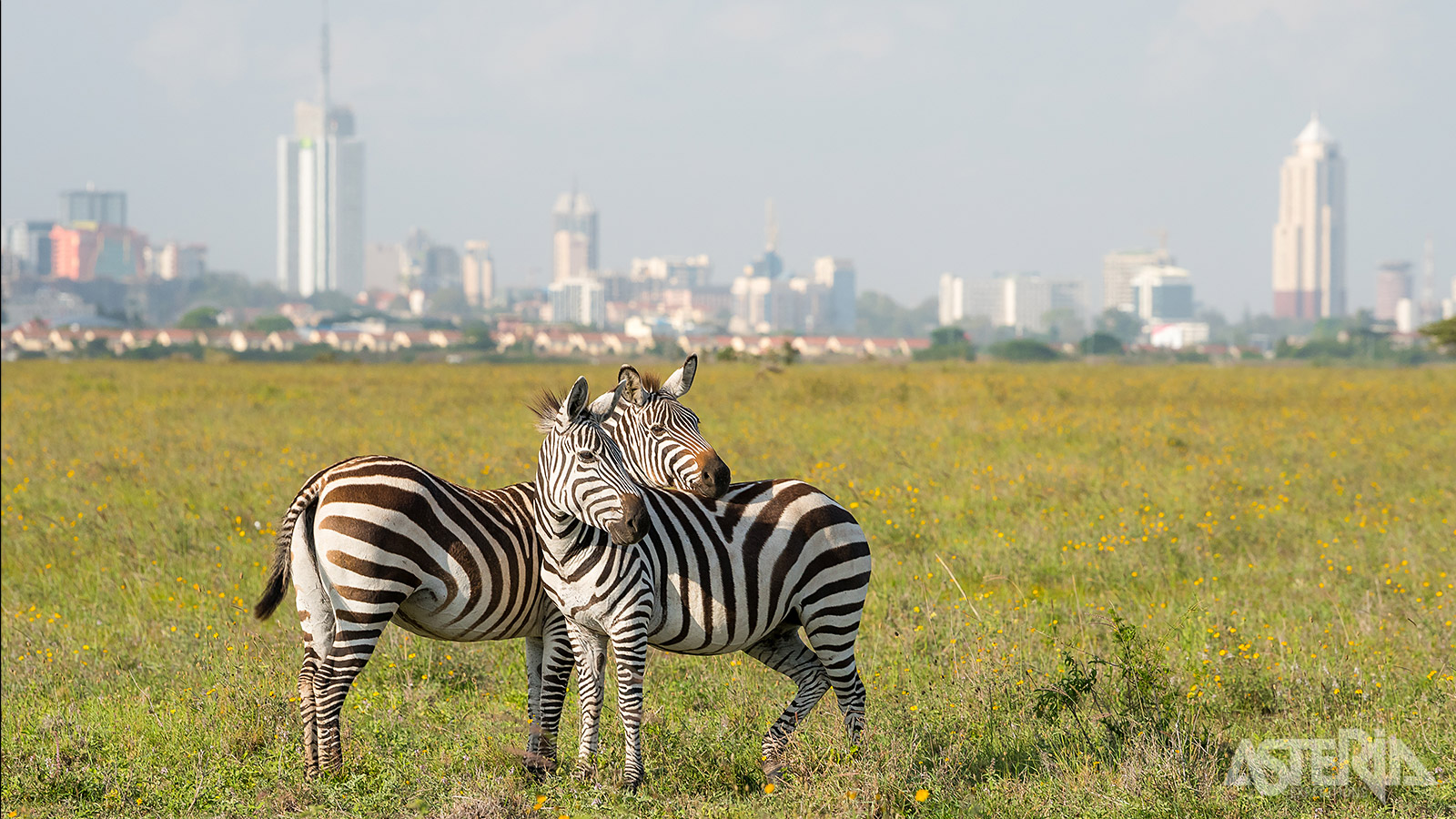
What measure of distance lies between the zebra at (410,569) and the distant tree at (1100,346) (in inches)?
4883

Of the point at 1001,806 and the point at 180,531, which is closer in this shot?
the point at 1001,806

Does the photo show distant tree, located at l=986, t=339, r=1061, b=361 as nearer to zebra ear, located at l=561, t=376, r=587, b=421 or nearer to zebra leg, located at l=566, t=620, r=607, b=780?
zebra leg, located at l=566, t=620, r=607, b=780

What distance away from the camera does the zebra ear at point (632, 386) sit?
189 inches

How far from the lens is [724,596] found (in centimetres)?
496

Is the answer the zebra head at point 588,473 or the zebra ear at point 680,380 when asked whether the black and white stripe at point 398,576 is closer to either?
the zebra head at point 588,473

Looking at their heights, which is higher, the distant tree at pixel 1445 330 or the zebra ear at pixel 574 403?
the distant tree at pixel 1445 330

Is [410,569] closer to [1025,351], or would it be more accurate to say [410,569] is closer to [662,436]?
[662,436]

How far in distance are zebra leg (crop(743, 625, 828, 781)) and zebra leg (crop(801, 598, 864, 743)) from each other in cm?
12

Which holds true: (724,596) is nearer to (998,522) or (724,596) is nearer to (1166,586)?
(1166,586)

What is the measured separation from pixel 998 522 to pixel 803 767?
641 cm

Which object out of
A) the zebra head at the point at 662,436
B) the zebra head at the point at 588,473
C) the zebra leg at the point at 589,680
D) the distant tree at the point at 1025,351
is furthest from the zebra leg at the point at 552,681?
the distant tree at the point at 1025,351

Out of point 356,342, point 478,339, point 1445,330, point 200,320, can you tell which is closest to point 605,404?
point 1445,330

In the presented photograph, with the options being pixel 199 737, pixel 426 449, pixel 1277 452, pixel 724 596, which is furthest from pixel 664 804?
pixel 1277 452

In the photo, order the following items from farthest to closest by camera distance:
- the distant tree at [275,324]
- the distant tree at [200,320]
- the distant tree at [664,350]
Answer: the distant tree at [275,324], the distant tree at [200,320], the distant tree at [664,350]
